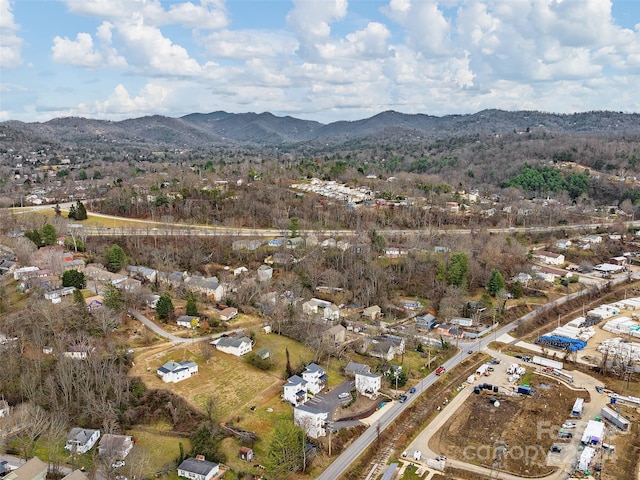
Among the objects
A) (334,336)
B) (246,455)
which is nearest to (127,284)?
(334,336)

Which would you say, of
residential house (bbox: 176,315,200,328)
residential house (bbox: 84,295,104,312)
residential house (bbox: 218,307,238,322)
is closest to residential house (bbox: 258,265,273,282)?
residential house (bbox: 218,307,238,322)

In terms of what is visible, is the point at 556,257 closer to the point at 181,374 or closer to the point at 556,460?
the point at 556,460

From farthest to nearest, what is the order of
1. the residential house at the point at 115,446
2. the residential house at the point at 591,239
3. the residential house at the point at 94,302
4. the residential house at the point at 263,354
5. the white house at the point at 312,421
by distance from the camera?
the residential house at the point at 591,239
the residential house at the point at 94,302
the residential house at the point at 263,354
the white house at the point at 312,421
the residential house at the point at 115,446

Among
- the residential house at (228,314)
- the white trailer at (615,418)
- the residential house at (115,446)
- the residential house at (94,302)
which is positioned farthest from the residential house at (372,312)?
the residential house at (115,446)

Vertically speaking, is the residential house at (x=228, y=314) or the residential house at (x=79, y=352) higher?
the residential house at (x=79, y=352)

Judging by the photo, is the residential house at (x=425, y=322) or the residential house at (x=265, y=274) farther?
the residential house at (x=265, y=274)

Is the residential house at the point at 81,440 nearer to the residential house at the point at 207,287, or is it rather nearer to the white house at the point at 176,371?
the white house at the point at 176,371
